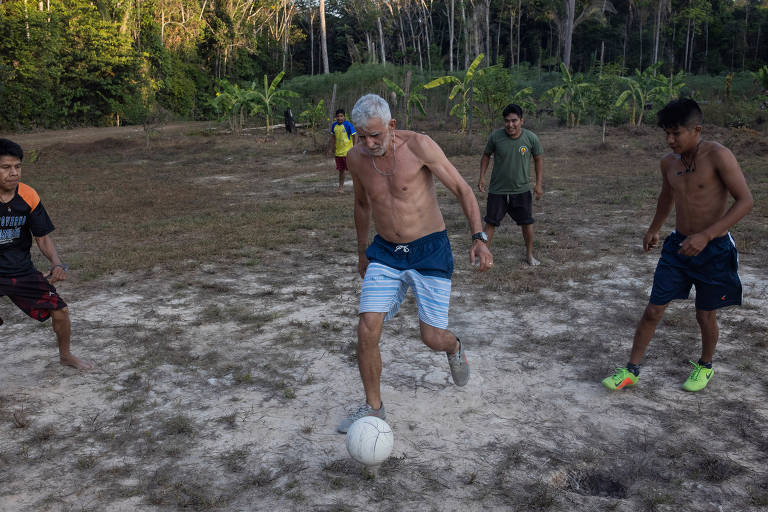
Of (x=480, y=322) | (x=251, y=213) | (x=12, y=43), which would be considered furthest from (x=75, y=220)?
(x=12, y=43)

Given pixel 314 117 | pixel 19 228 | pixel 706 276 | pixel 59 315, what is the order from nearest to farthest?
pixel 706 276, pixel 19 228, pixel 59 315, pixel 314 117

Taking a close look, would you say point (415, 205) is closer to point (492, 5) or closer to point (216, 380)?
point (216, 380)

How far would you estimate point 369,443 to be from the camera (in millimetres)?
3352

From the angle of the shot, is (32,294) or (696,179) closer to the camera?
(696,179)

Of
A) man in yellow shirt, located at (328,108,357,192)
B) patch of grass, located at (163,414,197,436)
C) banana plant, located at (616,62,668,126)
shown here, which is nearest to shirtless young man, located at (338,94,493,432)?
patch of grass, located at (163,414,197,436)

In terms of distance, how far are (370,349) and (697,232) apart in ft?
7.66

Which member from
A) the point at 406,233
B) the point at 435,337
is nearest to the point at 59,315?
the point at 406,233

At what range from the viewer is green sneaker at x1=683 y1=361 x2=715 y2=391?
4324mm

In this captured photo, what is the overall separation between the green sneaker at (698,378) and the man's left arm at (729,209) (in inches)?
37.2

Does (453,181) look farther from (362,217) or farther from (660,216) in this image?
(660,216)

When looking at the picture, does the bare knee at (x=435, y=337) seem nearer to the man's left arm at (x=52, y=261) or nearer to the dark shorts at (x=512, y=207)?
the man's left arm at (x=52, y=261)

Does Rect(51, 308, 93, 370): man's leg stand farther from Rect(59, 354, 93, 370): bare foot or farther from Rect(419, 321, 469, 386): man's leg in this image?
Rect(419, 321, 469, 386): man's leg

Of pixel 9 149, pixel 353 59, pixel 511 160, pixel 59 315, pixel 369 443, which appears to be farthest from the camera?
A: pixel 353 59

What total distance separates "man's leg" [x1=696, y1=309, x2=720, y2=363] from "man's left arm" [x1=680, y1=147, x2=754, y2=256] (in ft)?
1.98
